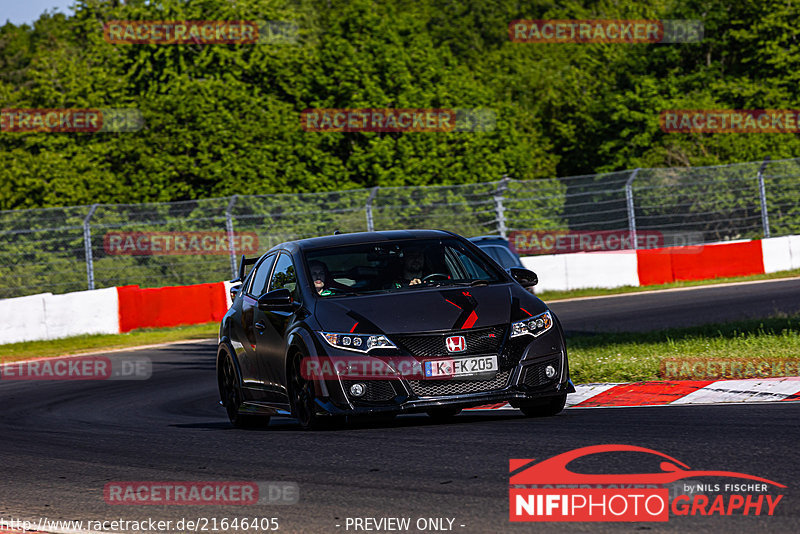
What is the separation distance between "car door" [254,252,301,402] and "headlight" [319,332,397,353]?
77 centimetres

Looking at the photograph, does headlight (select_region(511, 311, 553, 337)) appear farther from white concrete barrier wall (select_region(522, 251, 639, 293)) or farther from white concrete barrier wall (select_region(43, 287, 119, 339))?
white concrete barrier wall (select_region(522, 251, 639, 293))

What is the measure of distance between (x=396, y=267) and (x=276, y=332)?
1.02m

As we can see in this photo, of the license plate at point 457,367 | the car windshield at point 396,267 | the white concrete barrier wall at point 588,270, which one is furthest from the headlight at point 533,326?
the white concrete barrier wall at point 588,270

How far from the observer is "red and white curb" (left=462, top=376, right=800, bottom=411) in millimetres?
8938

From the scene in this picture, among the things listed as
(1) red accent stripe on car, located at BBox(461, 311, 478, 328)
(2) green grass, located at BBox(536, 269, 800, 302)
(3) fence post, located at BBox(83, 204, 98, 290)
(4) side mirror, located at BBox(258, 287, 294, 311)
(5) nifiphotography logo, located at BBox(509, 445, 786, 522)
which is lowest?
(5) nifiphotography logo, located at BBox(509, 445, 786, 522)

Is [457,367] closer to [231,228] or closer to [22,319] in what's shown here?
[22,319]

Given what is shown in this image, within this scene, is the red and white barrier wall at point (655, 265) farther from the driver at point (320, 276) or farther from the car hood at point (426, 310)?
the car hood at point (426, 310)

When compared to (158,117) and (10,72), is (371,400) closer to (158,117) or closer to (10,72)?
(158,117)

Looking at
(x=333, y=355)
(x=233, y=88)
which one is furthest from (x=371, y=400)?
(x=233, y=88)

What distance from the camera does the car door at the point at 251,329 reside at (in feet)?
32.3

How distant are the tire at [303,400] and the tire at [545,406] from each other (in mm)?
1400

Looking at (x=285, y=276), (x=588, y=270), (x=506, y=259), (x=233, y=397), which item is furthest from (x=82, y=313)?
(x=285, y=276)

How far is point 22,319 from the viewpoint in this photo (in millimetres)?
23172

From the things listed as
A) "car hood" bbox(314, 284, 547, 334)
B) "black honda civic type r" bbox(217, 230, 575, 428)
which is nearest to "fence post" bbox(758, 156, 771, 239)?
"black honda civic type r" bbox(217, 230, 575, 428)
